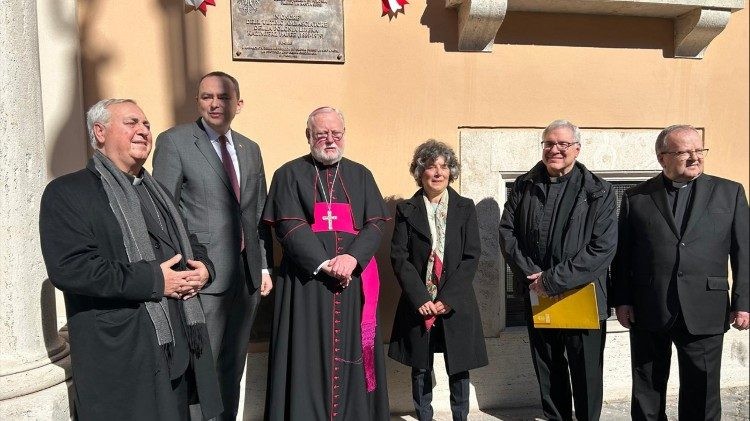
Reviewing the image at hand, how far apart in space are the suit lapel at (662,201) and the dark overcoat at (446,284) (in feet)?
3.34

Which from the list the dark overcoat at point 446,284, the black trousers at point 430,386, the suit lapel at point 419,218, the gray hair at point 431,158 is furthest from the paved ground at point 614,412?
the gray hair at point 431,158

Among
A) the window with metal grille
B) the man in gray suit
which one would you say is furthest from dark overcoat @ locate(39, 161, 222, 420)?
the window with metal grille

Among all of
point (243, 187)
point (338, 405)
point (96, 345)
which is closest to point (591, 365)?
point (338, 405)

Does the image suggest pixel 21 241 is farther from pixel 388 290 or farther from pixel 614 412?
pixel 614 412

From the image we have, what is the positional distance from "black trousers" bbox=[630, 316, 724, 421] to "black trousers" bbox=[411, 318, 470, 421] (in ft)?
3.19

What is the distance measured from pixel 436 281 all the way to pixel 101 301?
1.95 meters

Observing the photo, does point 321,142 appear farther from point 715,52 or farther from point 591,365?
point 715,52

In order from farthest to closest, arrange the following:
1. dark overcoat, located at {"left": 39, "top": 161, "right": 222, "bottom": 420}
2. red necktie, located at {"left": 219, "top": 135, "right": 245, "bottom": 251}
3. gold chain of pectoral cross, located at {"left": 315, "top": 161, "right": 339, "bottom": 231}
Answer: gold chain of pectoral cross, located at {"left": 315, "top": 161, "right": 339, "bottom": 231} → red necktie, located at {"left": 219, "top": 135, "right": 245, "bottom": 251} → dark overcoat, located at {"left": 39, "top": 161, "right": 222, "bottom": 420}

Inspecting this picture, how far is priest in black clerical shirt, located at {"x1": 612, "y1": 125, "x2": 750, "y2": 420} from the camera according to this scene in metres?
3.21

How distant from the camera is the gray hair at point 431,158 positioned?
12.1 ft

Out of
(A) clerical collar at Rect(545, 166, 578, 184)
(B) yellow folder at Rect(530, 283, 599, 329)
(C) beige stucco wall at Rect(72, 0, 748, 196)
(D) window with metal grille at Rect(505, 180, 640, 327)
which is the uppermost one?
(C) beige stucco wall at Rect(72, 0, 748, 196)

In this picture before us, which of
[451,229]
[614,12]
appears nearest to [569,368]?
[451,229]

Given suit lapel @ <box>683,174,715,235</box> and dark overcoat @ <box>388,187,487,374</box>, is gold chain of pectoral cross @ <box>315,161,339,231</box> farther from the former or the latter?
suit lapel @ <box>683,174,715,235</box>

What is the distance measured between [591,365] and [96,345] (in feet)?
8.48
